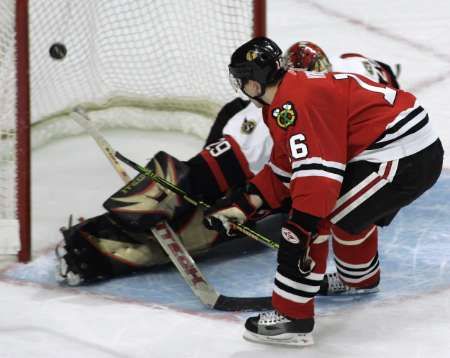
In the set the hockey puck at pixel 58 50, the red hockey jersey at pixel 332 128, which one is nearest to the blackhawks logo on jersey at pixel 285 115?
the red hockey jersey at pixel 332 128

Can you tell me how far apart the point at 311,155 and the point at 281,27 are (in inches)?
107

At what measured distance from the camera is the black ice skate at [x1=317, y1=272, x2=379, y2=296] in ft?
9.53

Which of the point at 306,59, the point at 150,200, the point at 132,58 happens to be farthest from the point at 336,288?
the point at 132,58

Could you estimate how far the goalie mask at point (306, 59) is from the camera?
10.5 feet

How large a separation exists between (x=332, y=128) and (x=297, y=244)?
0.93ft

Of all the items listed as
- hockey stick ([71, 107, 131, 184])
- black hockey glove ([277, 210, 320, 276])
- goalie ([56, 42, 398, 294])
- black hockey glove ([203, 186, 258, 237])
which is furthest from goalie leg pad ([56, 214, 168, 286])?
black hockey glove ([277, 210, 320, 276])

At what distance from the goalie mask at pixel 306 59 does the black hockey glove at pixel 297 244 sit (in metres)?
0.80

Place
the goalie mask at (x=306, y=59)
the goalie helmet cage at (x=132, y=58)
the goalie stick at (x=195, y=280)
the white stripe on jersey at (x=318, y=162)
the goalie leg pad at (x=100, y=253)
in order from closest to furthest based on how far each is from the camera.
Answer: the white stripe on jersey at (x=318, y=162) < the goalie stick at (x=195, y=280) < the goalie leg pad at (x=100, y=253) < the goalie mask at (x=306, y=59) < the goalie helmet cage at (x=132, y=58)

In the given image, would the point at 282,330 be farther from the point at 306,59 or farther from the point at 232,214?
the point at 306,59

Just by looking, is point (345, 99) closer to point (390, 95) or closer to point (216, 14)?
point (390, 95)

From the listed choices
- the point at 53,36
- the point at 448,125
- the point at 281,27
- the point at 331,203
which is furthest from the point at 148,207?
the point at 281,27

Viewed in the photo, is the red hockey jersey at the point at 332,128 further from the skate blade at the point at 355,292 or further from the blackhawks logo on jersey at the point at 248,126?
the blackhawks logo on jersey at the point at 248,126

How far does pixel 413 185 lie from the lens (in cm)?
257

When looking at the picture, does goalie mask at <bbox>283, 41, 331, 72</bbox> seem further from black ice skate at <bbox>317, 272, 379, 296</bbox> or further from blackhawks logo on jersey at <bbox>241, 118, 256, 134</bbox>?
black ice skate at <bbox>317, 272, 379, 296</bbox>
